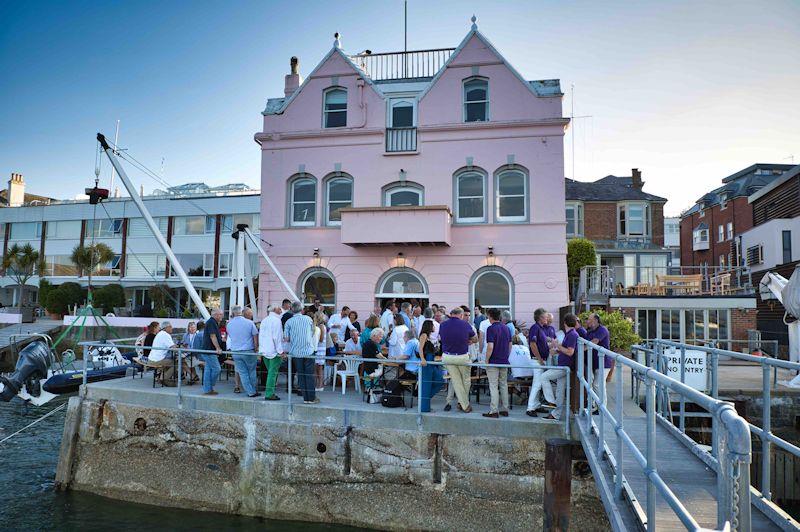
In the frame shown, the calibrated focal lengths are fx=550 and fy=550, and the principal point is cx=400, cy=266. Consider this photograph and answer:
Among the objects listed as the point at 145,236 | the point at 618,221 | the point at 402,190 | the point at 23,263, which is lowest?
the point at 23,263

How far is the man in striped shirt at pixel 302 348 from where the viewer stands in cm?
1015

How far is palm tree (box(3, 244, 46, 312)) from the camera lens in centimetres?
4084

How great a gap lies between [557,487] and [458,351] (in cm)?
287

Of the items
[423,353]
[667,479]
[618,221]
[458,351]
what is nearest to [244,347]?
[423,353]

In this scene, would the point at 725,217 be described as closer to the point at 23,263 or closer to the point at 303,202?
the point at 303,202

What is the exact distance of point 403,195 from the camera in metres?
20.4

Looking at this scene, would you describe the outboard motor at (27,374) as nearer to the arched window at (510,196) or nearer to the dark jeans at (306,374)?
the dark jeans at (306,374)

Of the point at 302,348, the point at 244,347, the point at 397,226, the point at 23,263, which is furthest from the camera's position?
the point at 23,263

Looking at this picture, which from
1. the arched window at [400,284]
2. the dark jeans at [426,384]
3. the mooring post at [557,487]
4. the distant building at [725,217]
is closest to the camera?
the mooring post at [557,487]

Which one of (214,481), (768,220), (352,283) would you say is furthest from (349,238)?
(768,220)

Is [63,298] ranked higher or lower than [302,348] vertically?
higher

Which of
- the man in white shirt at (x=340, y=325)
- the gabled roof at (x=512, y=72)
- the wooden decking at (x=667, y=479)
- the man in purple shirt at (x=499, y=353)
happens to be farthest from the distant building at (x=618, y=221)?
the wooden decking at (x=667, y=479)

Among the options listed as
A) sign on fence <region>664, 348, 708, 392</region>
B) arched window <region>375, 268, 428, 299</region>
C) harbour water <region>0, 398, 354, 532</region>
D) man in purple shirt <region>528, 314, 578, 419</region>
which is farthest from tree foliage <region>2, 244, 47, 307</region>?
sign on fence <region>664, 348, 708, 392</region>

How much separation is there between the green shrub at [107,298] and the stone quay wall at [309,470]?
2782 cm
